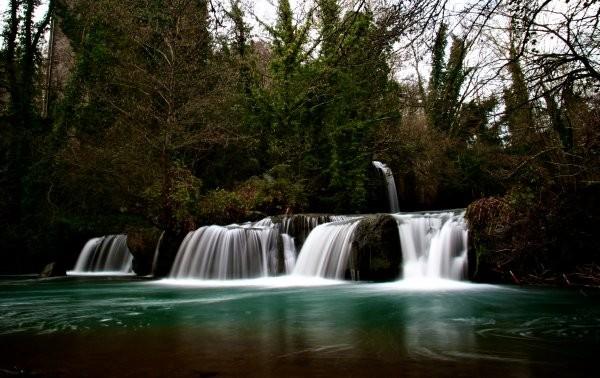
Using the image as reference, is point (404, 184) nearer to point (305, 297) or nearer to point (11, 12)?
point (305, 297)

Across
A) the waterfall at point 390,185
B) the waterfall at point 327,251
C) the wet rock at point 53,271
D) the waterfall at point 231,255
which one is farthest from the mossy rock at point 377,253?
the wet rock at point 53,271

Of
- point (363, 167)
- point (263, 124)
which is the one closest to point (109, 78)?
point (263, 124)

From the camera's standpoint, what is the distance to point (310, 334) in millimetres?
4578

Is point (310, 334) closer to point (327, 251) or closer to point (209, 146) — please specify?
point (327, 251)

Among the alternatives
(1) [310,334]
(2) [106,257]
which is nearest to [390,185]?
(2) [106,257]

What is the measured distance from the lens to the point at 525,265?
350 inches

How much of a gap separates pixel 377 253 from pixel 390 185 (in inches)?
399

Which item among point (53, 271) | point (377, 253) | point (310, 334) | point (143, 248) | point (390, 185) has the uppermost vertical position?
point (390, 185)

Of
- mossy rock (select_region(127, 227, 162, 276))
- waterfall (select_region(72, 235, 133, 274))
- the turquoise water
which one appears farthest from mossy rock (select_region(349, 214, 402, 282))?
waterfall (select_region(72, 235, 133, 274))

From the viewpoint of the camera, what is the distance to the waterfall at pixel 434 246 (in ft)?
33.6

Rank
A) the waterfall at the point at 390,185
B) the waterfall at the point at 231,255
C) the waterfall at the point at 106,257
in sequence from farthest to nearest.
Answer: the waterfall at the point at 390,185, the waterfall at the point at 106,257, the waterfall at the point at 231,255

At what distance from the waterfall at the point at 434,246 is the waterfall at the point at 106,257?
34.8ft

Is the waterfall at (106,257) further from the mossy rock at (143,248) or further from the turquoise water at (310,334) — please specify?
the turquoise water at (310,334)

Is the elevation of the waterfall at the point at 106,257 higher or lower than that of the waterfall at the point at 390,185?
lower
